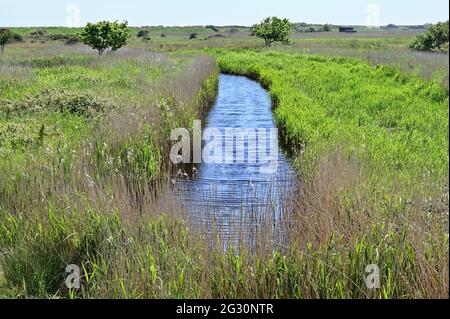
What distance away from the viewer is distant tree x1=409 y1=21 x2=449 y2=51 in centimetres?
4384

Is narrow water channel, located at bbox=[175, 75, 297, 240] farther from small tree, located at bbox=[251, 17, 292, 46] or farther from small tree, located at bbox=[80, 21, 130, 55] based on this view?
small tree, located at bbox=[251, 17, 292, 46]

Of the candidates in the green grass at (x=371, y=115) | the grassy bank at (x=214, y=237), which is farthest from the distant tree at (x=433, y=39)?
the grassy bank at (x=214, y=237)

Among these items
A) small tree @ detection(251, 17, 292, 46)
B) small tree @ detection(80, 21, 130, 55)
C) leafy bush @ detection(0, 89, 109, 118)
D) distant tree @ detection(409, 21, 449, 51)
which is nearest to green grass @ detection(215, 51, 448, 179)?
leafy bush @ detection(0, 89, 109, 118)

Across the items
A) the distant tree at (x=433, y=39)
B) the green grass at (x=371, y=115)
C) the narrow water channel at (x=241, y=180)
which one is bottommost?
the narrow water channel at (x=241, y=180)

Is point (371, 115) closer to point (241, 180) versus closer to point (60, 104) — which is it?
point (241, 180)

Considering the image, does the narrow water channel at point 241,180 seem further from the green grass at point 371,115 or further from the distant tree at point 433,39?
the distant tree at point 433,39

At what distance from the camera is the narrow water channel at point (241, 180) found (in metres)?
6.51

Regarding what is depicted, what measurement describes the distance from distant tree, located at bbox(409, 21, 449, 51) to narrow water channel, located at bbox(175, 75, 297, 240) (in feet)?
86.0

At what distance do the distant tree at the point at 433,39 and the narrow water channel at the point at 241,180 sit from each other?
86.0ft

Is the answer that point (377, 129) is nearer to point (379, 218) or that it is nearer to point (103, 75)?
point (379, 218)

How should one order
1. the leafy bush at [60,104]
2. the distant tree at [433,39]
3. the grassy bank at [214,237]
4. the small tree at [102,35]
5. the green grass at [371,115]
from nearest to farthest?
the grassy bank at [214,237]
the green grass at [371,115]
the leafy bush at [60,104]
the small tree at [102,35]
the distant tree at [433,39]

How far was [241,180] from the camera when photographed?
440 inches

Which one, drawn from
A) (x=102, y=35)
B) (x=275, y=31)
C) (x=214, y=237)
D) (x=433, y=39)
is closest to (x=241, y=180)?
(x=214, y=237)

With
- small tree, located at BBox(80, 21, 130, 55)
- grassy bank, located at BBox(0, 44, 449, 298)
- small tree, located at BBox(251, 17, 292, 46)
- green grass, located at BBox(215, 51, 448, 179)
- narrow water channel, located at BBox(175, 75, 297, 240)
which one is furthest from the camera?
small tree, located at BBox(251, 17, 292, 46)
